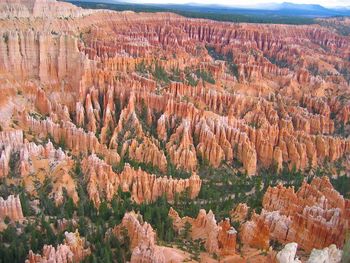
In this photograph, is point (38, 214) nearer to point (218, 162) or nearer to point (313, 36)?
point (218, 162)

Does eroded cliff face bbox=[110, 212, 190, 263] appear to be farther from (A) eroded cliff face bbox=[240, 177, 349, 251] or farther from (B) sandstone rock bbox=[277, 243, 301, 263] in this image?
(B) sandstone rock bbox=[277, 243, 301, 263]

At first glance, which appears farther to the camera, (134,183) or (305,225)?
(134,183)

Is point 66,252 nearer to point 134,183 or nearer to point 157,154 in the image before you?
point 134,183

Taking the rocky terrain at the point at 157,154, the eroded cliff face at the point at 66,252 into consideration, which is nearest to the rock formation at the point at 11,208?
the rocky terrain at the point at 157,154

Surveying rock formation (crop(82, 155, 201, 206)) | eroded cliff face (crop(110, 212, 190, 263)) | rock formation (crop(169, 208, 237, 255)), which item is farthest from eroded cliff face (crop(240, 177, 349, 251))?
rock formation (crop(82, 155, 201, 206))

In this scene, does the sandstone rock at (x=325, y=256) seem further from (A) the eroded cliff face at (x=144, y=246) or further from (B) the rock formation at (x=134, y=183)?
(B) the rock formation at (x=134, y=183)

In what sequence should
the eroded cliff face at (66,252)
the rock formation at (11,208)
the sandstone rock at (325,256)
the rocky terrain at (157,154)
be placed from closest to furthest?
the sandstone rock at (325,256) → the eroded cliff face at (66,252) → the rocky terrain at (157,154) → the rock formation at (11,208)

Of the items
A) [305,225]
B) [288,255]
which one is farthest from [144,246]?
[305,225]

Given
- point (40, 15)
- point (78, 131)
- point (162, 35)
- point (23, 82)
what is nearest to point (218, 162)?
point (78, 131)

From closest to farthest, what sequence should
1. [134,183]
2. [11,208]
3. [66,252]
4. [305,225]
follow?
[66,252]
[305,225]
[11,208]
[134,183]
